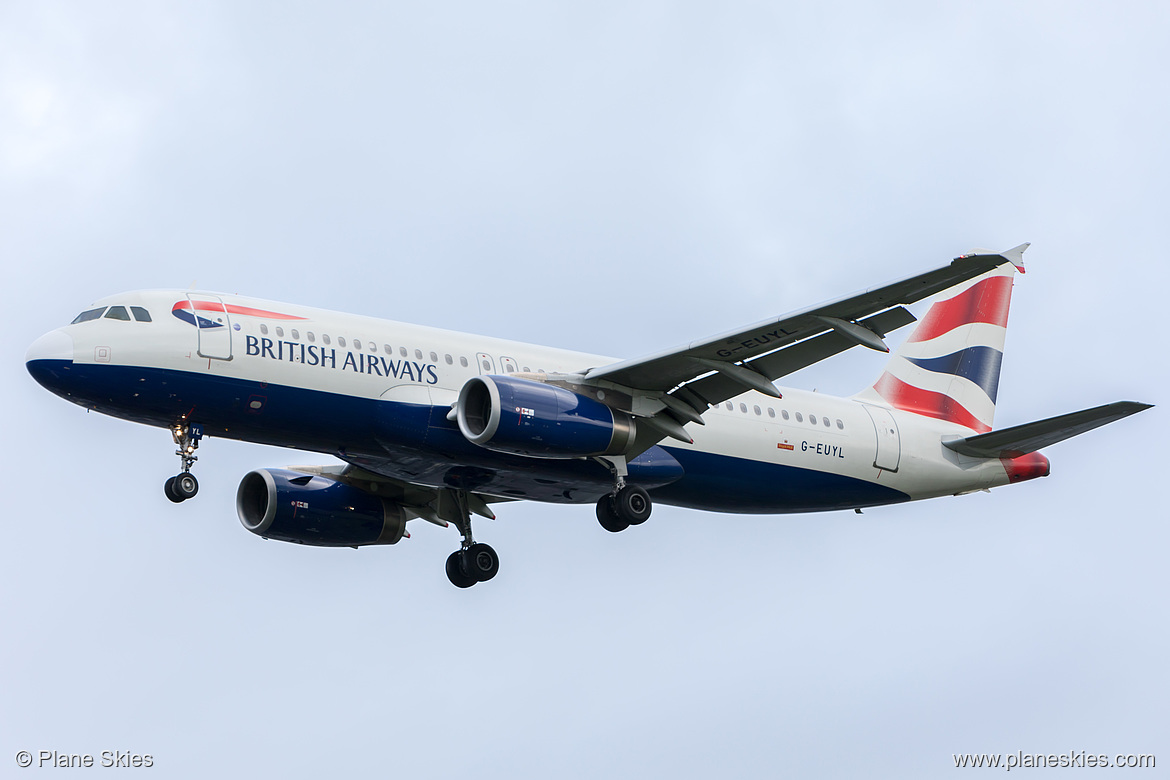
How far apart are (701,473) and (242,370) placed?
10.4 m

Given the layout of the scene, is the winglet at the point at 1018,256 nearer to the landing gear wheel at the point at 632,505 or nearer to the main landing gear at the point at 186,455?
the landing gear wheel at the point at 632,505

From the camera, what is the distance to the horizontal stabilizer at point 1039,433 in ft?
94.0

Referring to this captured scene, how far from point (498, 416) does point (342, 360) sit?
3.37 meters

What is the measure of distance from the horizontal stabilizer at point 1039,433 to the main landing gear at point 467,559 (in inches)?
450

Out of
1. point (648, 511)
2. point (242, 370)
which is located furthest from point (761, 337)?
point (242, 370)

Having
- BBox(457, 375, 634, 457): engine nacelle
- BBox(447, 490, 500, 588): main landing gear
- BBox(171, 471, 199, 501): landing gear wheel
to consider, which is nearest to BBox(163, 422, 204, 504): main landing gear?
BBox(171, 471, 199, 501): landing gear wheel

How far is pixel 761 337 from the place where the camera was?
2800 centimetres

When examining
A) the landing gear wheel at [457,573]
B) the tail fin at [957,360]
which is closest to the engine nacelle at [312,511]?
the landing gear wheel at [457,573]

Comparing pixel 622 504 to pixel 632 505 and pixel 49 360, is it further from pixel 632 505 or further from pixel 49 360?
pixel 49 360

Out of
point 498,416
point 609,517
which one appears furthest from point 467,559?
point 498,416

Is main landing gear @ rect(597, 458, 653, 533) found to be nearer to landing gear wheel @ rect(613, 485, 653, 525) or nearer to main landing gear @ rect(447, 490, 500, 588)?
landing gear wheel @ rect(613, 485, 653, 525)

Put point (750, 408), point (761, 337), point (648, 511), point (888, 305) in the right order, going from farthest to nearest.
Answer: point (750, 408), point (648, 511), point (761, 337), point (888, 305)

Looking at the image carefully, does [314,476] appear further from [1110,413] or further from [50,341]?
[1110,413]

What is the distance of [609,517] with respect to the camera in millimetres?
30922
